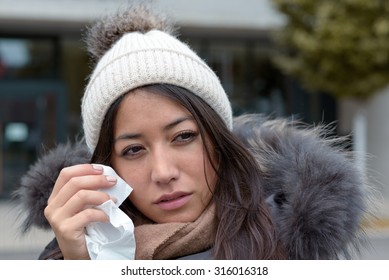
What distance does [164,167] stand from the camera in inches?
64.5

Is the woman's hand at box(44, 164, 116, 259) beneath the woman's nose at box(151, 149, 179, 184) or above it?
beneath

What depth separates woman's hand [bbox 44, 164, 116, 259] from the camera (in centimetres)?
162

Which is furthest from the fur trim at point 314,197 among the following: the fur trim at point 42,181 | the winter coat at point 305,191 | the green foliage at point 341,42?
the green foliage at point 341,42

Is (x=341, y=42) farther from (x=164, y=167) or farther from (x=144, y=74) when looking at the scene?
(x=164, y=167)

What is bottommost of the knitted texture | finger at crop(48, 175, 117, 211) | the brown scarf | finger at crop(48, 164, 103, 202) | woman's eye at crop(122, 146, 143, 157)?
the brown scarf

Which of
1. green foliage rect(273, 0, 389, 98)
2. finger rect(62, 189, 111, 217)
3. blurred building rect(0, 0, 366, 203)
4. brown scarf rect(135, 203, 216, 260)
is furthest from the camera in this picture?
blurred building rect(0, 0, 366, 203)

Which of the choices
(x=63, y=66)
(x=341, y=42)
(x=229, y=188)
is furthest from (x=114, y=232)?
(x=63, y=66)

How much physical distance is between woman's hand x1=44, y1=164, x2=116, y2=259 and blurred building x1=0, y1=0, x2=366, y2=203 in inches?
504

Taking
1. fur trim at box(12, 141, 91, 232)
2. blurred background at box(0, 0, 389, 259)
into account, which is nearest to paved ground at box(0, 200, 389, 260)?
fur trim at box(12, 141, 91, 232)

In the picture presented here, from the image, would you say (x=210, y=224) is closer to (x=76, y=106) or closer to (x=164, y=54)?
(x=164, y=54)

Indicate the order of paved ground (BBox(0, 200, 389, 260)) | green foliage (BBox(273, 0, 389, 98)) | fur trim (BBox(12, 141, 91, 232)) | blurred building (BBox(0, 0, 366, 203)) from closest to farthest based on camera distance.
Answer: fur trim (BBox(12, 141, 91, 232)) → paved ground (BBox(0, 200, 389, 260)) → green foliage (BBox(273, 0, 389, 98)) → blurred building (BBox(0, 0, 366, 203))

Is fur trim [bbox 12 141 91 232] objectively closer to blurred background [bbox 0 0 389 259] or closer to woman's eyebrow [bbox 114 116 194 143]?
woman's eyebrow [bbox 114 116 194 143]
